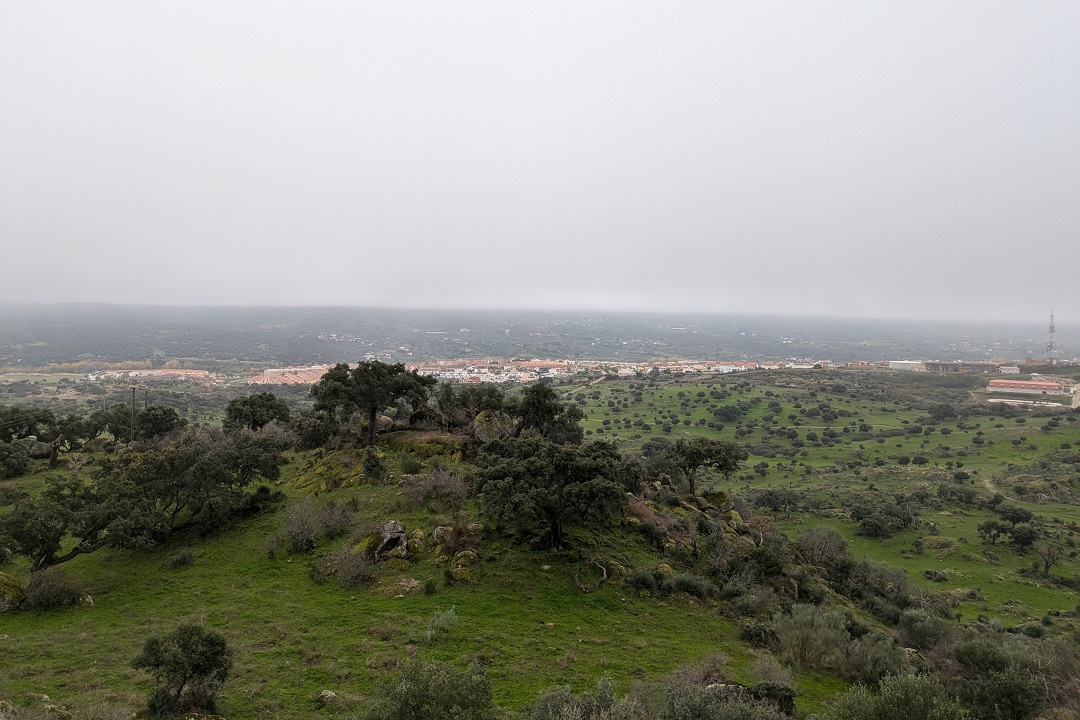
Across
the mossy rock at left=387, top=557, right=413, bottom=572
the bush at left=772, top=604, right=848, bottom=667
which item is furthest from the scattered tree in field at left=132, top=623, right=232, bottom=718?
the bush at left=772, top=604, right=848, bottom=667

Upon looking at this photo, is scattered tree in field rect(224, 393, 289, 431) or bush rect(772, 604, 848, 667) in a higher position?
scattered tree in field rect(224, 393, 289, 431)

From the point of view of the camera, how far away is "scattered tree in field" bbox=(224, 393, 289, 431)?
39812 millimetres

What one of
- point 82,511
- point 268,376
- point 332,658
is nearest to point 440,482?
point 332,658

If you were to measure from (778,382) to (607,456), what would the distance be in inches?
4649

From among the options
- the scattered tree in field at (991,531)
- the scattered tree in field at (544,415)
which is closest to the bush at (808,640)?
the scattered tree in field at (544,415)

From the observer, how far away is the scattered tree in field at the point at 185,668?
1195cm

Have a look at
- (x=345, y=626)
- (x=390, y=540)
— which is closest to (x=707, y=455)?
(x=390, y=540)

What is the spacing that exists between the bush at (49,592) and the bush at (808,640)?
27.3 m

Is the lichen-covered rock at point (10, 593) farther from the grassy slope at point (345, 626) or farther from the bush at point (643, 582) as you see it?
the bush at point (643, 582)

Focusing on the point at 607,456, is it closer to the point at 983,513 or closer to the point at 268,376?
the point at 983,513

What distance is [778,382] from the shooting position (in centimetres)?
12531

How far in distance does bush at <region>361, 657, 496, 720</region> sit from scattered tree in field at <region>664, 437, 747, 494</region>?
85.8ft

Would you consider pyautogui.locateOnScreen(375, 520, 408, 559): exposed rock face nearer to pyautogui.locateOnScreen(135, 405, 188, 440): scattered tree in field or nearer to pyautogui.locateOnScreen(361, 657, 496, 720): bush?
pyautogui.locateOnScreen(361, 657, 496, 720): bush

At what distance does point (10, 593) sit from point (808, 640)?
29.8 meters
